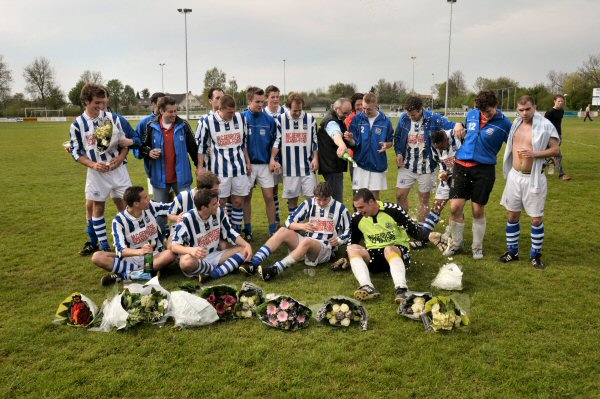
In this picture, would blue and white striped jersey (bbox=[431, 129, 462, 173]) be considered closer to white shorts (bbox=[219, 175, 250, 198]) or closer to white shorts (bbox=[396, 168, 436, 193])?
white shorts (bbox=[396, 168, 436, 193])

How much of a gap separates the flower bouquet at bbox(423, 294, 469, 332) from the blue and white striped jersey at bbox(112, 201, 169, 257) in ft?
11.1

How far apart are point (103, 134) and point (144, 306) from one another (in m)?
2.79


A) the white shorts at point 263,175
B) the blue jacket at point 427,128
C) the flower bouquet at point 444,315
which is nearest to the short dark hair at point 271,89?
the white shorts at point 263,175

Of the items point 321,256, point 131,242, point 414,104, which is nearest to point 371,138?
point 414,104

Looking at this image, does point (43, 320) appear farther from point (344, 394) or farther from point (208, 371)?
point (344, 394)

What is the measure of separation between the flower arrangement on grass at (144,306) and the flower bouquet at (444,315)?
96.7 inches

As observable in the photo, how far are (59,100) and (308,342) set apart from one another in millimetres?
77154

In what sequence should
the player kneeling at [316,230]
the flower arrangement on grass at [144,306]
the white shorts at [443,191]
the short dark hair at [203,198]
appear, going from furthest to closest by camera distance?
the white shorts at [443,191] < the player kneeling at [316,230] < the short dark hair at [203,198] < the flower arrangement on grass at [144,306]

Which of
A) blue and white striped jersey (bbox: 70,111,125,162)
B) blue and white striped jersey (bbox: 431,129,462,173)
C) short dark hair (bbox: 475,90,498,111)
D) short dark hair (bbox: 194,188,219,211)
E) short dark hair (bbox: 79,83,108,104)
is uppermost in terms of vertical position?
short dark hair (bbox: 79,83,108,104)

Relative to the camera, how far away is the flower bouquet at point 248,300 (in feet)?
14.6

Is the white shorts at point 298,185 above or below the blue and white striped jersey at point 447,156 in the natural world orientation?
below

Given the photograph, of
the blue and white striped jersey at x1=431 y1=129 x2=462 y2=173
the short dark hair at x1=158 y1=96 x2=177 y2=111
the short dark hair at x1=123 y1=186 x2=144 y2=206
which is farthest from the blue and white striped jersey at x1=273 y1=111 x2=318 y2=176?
the short dark hair at x1=123 y1=186 x2=144 y2=206

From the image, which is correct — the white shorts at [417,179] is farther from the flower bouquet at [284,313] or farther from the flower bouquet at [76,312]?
the flower bouquet at [76,312]

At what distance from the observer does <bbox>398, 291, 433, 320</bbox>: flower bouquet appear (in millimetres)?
4305
